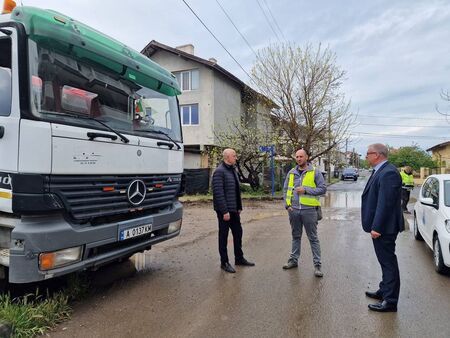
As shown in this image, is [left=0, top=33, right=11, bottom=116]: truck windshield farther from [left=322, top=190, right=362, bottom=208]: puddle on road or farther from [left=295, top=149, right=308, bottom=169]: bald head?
[left=322, top=190, right=362, bottom=208]: puddle on road

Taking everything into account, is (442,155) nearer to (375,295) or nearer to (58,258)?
(375,295)

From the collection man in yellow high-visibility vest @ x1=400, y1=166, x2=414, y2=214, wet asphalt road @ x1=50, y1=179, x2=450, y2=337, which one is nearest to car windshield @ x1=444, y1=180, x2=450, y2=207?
wet asphalt road @ x1=50, y1=179, x2=450, y2=337

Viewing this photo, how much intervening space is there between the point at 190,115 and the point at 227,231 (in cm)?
1822

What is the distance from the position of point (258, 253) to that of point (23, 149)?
4479 mm

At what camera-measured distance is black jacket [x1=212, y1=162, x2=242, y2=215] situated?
532 cm

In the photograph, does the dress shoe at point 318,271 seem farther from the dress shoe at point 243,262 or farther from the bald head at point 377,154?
the bald head at point 377,154

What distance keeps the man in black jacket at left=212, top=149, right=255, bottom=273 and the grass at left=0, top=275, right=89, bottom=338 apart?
2.14 meters

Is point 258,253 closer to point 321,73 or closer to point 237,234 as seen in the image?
point 237,234

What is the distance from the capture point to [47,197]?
332cm

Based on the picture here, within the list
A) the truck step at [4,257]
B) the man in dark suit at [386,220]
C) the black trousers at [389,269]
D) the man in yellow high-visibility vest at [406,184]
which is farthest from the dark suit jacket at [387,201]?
the man in yellow high-visibility vest at [406,184]

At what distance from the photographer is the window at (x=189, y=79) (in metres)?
22.8

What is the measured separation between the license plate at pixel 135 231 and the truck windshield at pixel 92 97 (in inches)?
46.5

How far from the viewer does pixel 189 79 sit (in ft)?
75.6

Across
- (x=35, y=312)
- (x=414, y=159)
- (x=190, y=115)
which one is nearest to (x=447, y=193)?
(x=35, y=312)
